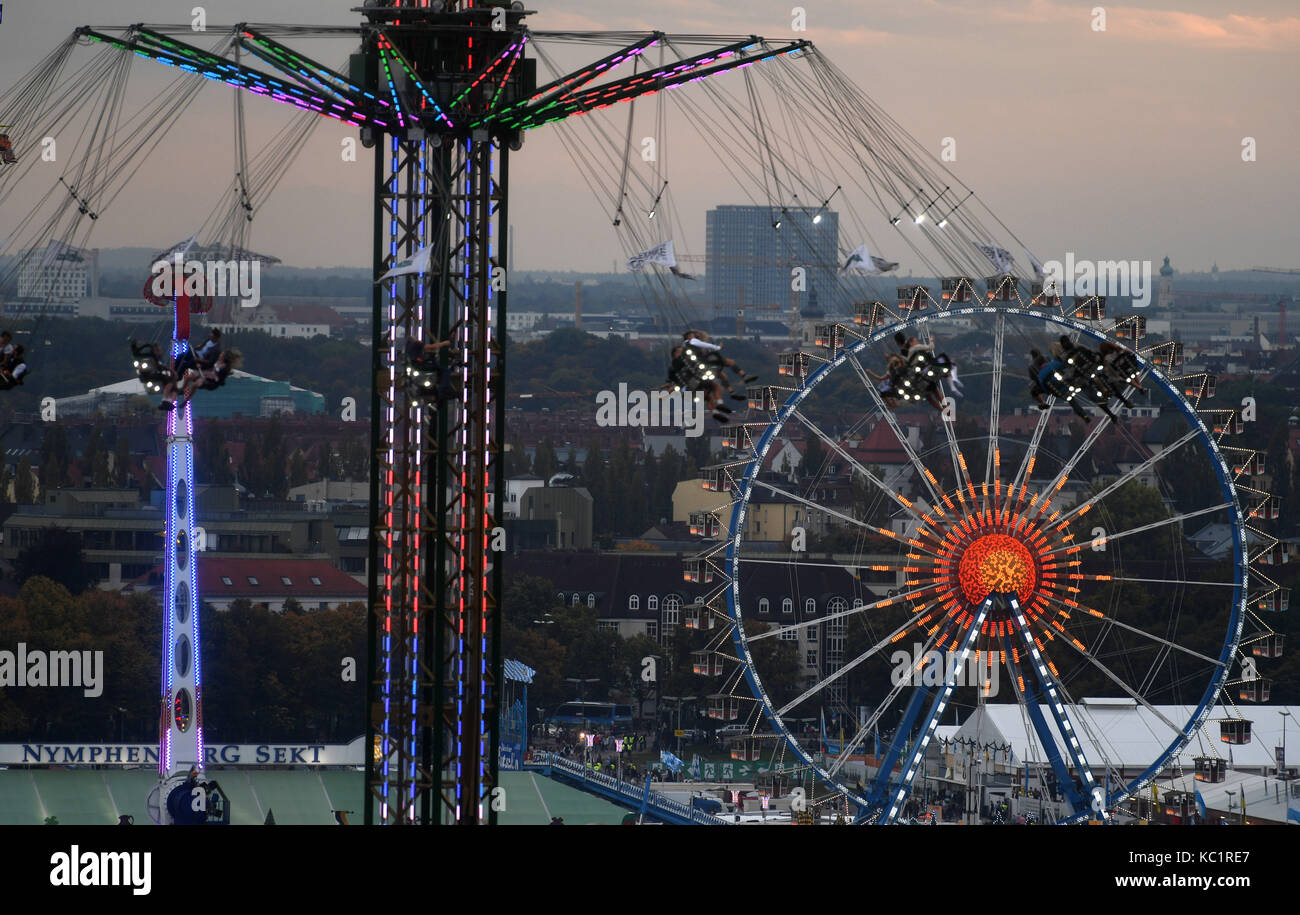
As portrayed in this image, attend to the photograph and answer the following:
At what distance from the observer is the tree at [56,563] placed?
11725 centimetres

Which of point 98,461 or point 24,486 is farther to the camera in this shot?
point 98,461

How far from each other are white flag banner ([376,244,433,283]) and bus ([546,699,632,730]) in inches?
2982

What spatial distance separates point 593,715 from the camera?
11188 centimetres

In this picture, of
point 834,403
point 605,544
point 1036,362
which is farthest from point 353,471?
point 1036,362

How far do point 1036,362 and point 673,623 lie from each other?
8344 cm

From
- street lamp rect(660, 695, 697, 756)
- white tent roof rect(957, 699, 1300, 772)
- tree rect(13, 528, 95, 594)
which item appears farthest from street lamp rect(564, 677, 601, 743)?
white tent roof rect(957, 699, 1300, 772)

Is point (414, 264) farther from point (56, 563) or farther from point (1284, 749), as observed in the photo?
point (56, 563)

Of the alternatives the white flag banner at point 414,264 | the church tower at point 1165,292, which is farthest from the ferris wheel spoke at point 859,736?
the church tower at point 1165,292

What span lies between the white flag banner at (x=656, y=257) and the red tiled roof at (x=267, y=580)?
79708mm

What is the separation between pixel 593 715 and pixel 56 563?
79.5ft

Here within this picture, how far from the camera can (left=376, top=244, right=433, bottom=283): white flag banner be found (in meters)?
33.5

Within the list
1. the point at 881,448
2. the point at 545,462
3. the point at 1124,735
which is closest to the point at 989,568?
the point at 1124,735

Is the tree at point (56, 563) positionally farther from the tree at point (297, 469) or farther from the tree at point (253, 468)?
the tree at point (297, 469)
